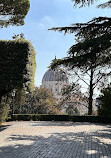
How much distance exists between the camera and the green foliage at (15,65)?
454 inches

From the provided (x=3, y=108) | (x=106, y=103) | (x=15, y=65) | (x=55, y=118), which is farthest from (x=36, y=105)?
(x=106, y=103)

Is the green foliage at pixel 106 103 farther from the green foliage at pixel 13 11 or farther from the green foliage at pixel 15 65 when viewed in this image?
the green foliage at pixel 13 11

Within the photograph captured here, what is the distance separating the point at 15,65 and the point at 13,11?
4.56 meters

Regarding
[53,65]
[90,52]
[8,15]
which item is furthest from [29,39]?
[90,52]

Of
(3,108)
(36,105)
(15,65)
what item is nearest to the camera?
(15,65)

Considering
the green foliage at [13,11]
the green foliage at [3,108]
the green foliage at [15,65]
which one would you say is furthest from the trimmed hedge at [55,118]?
the green foliage at [13,11]

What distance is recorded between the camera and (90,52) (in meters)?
7.48

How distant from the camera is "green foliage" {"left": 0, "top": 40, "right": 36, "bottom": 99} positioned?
11.5 meters

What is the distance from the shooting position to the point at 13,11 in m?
13.3

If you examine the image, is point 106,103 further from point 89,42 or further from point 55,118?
point 55,118

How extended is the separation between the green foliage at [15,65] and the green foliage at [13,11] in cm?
256

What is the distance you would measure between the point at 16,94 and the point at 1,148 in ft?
23.4

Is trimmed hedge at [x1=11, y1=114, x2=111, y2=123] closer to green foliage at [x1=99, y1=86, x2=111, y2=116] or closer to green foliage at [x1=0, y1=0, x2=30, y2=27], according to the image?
green foliage at [x1=99, y1=86, x2=111, y2=116]

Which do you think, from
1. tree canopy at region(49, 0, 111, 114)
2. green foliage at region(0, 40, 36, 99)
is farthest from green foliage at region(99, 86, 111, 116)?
green foliage at region(0, 40, 36, 99)
